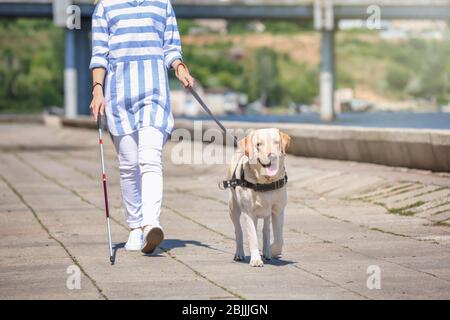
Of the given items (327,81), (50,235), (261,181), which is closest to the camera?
(261,181)

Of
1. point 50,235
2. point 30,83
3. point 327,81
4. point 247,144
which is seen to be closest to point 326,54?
point 327,81

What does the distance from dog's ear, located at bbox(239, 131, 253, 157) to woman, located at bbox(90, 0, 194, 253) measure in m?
1.22

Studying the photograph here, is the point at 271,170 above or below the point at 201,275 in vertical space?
above

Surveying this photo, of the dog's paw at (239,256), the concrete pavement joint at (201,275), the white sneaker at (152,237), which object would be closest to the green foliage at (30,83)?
the concrete pavement joint at (201,275)

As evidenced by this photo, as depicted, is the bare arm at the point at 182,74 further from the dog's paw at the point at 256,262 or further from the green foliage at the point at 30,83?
the green foliage at the point at 30,83

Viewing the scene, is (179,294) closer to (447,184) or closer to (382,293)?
(382,293)

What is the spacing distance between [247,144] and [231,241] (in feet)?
7.77

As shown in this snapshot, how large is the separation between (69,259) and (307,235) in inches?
106

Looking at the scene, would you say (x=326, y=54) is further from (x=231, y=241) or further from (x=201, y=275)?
(x=201, y=275)

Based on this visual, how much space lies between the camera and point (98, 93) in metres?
11.0

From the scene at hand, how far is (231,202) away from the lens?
10414 millimetres

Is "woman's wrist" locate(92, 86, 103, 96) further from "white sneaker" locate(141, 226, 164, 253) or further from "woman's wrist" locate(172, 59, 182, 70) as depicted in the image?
"white sneaker" locate(141, 226, 164, 253)
